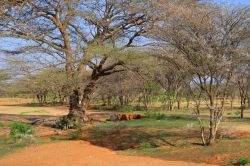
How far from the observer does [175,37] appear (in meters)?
13.4

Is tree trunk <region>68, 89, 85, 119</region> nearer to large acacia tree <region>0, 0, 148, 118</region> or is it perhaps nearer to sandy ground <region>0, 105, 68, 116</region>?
large acacia tree <region>0, 0, 148, 118</region>

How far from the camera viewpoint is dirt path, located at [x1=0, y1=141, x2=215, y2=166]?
1148 cm

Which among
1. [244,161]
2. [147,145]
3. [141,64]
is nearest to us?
[244,161]

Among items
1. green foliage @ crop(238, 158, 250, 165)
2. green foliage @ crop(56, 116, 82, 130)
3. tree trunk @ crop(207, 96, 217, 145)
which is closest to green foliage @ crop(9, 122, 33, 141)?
green foliage @ crop(56, 116, 82, 130)

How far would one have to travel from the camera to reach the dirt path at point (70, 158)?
11484mm

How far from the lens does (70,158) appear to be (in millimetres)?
12656

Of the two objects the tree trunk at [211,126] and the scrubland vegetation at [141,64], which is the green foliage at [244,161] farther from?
the tree trunk at [211,126]

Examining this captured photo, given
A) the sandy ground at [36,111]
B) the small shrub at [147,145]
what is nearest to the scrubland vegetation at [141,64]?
the small shrub at [147,145]

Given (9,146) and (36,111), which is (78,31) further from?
(36,111)

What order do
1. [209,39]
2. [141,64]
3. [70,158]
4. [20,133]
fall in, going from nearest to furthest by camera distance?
[70,158] → [209,39] → [20,133] → [141,64]

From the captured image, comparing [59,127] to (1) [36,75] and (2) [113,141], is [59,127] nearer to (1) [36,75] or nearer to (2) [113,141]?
(1) [36,75]

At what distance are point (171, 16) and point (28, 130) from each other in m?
7.99

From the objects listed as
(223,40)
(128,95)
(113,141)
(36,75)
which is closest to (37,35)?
(36,75)

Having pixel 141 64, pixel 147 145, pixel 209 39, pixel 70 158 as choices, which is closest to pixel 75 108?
pixel 141 64
